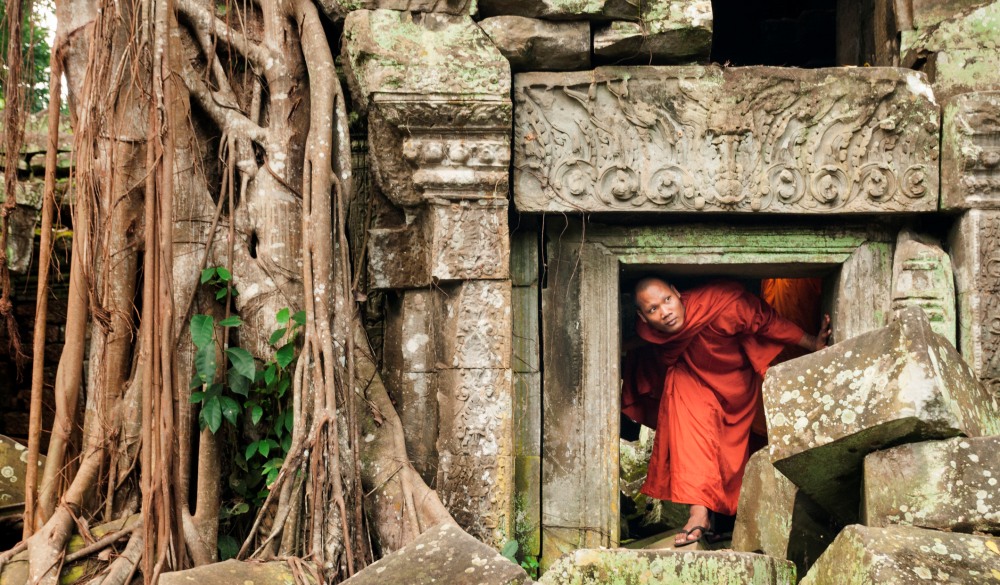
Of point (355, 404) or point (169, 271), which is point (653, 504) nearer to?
point (355, 404)

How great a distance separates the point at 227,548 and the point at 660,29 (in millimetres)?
2892

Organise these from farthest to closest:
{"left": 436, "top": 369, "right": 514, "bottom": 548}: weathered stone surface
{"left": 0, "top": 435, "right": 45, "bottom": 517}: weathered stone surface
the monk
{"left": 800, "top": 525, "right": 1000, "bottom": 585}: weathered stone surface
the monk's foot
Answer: the monk → the monk's foot → {"left": 0, "top": 435, "right": 45, "bottom": 517}: weathered stone surface → {"left": 436, "top": 369, "right": 514, "bottom": 548}: weathered stone surface → {"left": 800, "top": 525, "right": 1000, "bottom": 585}: weathered stone surface

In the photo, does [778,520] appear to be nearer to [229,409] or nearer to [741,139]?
[741,139]

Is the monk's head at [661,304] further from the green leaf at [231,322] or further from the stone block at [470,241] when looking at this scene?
the green leaf at [231,322]

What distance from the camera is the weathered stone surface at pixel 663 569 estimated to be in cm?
363

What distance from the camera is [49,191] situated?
483 cm

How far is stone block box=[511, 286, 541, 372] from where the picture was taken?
5105mm

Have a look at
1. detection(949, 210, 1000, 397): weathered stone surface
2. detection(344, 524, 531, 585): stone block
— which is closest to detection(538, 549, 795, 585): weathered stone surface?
detection(344, 524, 531, 585): stone block

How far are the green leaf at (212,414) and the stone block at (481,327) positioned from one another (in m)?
0.98

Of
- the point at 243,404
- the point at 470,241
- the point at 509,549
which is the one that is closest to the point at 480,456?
the point at 509,549

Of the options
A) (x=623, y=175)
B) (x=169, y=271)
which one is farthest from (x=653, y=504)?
(x=169, y=271)

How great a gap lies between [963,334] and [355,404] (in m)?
2.70

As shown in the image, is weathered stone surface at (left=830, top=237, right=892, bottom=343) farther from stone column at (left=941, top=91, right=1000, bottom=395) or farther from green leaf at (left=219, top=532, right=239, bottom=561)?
green leaf at (left=219, top=532, right=239, bottom=561)

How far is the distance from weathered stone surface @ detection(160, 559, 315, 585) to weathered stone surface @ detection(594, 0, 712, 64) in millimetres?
2567
